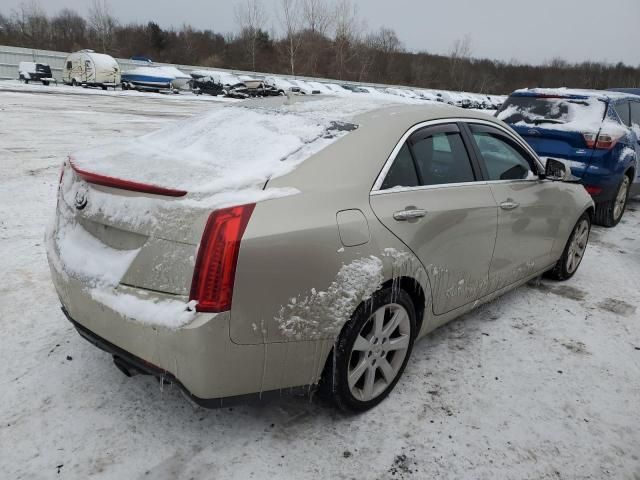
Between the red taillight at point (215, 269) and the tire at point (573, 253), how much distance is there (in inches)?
137

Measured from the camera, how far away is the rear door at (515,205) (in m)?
3.23

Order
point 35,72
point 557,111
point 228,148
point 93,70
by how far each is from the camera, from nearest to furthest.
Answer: point 228,148 < point 557,111 < point 93,70 < point 35,72

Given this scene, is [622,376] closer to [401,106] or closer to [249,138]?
[401,106]

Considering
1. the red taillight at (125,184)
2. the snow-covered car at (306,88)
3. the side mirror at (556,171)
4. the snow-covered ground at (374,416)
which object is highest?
the red taillight at (125,184)

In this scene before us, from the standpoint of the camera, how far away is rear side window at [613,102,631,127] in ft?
21.0

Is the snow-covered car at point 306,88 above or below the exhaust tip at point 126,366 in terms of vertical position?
above

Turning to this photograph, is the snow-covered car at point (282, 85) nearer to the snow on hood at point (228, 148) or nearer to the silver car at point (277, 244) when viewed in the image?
the snow on hood at point (228, 148)

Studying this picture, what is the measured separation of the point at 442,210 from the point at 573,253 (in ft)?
8.17

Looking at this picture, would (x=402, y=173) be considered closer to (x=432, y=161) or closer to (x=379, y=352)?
(x=432, y=161)

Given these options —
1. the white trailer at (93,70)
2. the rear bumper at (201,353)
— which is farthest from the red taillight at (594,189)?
the white trailer at (93,70)

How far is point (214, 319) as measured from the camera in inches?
73.0

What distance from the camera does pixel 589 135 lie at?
5902 mm

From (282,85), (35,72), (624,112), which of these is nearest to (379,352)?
(624,112)

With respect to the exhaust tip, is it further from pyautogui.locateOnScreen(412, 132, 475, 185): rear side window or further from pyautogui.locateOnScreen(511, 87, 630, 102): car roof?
pyautogui.locateOnScreen(511, 87, 630, 102): car roof
